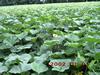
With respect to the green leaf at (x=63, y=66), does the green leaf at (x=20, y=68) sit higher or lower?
lower

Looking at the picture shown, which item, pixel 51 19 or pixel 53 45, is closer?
pixel 53 45

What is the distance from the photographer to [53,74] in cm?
109

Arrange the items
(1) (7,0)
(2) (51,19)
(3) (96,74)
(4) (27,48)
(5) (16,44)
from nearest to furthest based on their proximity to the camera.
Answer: (3) (96,74), (4) (27,48), (5) (16,44), (2) (51,19), (1) (7,0)

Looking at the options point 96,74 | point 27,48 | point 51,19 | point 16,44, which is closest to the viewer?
point 96,74

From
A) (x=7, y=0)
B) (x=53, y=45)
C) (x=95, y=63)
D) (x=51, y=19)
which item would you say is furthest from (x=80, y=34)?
(x=7, y=0)

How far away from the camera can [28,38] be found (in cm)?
155

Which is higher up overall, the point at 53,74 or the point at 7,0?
the point at 53,74

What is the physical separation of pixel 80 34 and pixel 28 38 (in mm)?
304

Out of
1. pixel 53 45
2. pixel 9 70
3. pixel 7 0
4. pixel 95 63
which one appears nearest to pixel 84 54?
pixel 95 63

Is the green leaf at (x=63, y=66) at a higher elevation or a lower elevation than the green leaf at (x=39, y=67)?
higher

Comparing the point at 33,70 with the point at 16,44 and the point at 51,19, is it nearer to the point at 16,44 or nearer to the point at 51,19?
the point at 16,44

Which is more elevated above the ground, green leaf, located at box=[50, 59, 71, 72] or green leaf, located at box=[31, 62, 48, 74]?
green leaf, located at box=[50, 59, 71, 72]

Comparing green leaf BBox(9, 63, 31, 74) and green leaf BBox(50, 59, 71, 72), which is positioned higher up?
green leaf BBox(50, 59, 71, 72)

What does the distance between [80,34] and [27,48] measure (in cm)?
32
